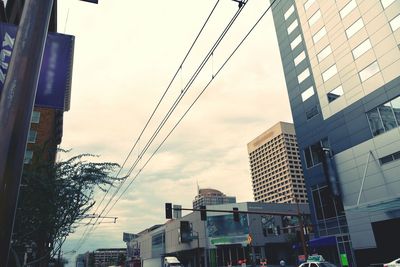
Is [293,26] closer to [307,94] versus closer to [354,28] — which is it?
[307,94]

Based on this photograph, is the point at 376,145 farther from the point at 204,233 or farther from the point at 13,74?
the point at 204,233

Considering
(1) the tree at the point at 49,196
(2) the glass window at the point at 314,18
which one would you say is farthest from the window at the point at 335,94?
(1) the tree at the point at 49,196

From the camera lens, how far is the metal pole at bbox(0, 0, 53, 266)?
2154 millimetres

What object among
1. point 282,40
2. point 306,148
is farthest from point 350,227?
point 282,40

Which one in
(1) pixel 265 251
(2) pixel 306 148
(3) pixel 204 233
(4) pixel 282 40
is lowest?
(1) pixel 265 251

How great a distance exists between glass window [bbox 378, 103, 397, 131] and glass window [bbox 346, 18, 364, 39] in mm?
8956

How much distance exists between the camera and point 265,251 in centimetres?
7131

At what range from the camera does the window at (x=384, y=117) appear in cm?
2964

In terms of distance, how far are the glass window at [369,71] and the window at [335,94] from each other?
2.88 meters

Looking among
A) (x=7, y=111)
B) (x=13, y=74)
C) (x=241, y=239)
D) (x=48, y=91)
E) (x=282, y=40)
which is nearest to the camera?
(x=7, y=111)

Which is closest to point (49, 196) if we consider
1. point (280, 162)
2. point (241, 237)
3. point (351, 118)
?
point (351, 118)

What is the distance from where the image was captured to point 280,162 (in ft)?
580

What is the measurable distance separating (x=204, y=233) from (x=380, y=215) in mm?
49548

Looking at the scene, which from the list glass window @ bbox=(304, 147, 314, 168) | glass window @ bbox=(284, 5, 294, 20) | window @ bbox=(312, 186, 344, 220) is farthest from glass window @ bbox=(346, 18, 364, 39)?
window @ bbox=(312, 186, 344, 220)
